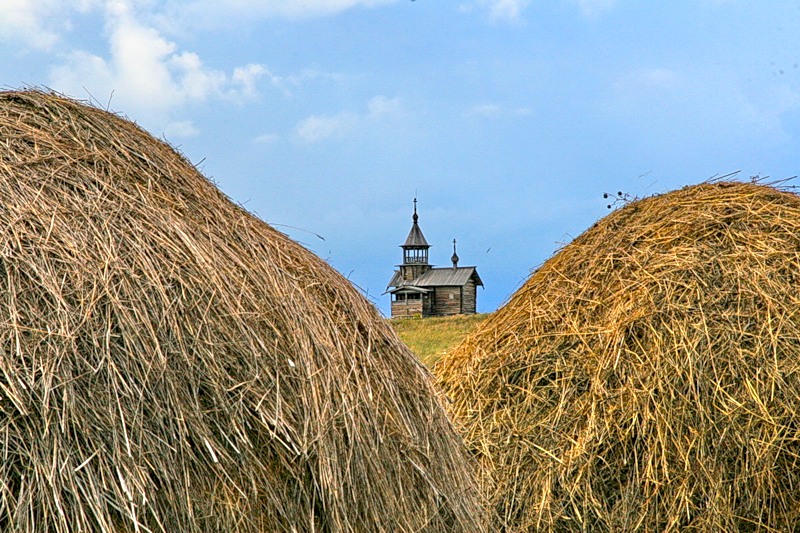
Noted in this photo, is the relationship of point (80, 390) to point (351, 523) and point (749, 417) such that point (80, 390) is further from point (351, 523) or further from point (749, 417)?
point (749, 417)

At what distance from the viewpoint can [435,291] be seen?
69.2 meters

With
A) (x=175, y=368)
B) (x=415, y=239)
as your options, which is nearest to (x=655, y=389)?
(x=175, y=368)

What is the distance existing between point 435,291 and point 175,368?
6478cm

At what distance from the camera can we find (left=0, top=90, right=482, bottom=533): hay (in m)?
4.29

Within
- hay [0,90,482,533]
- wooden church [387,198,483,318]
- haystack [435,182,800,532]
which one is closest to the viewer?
hay [0,90,482,533]

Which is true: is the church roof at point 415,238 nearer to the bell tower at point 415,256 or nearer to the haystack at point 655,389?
the bell tower at point 415,256

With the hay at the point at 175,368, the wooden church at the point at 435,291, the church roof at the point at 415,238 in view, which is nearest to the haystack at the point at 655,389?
the hay at the point at 175,368

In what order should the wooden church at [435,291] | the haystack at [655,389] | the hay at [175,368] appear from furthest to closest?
the wooden church at [435,291], the haystack at [655,389], the hay at [175,368]

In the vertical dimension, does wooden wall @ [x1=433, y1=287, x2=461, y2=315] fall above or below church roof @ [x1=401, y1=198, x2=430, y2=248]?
below

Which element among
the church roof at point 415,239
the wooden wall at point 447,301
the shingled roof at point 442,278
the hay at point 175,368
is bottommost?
the hay at point 175,368

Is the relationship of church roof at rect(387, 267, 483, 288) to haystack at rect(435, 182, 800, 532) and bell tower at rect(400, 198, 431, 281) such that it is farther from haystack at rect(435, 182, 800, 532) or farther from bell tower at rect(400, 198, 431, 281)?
haystack at rect(435, 182, 800, 532)

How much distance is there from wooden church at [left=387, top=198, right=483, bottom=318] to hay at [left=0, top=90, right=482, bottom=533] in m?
60.4

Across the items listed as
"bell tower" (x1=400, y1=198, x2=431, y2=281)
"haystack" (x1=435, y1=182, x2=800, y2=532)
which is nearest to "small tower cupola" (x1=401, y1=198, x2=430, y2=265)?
"bell tower" (x1=400, y1=198, x2=431, y2=281)

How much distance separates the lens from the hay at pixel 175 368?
429 centimetres
